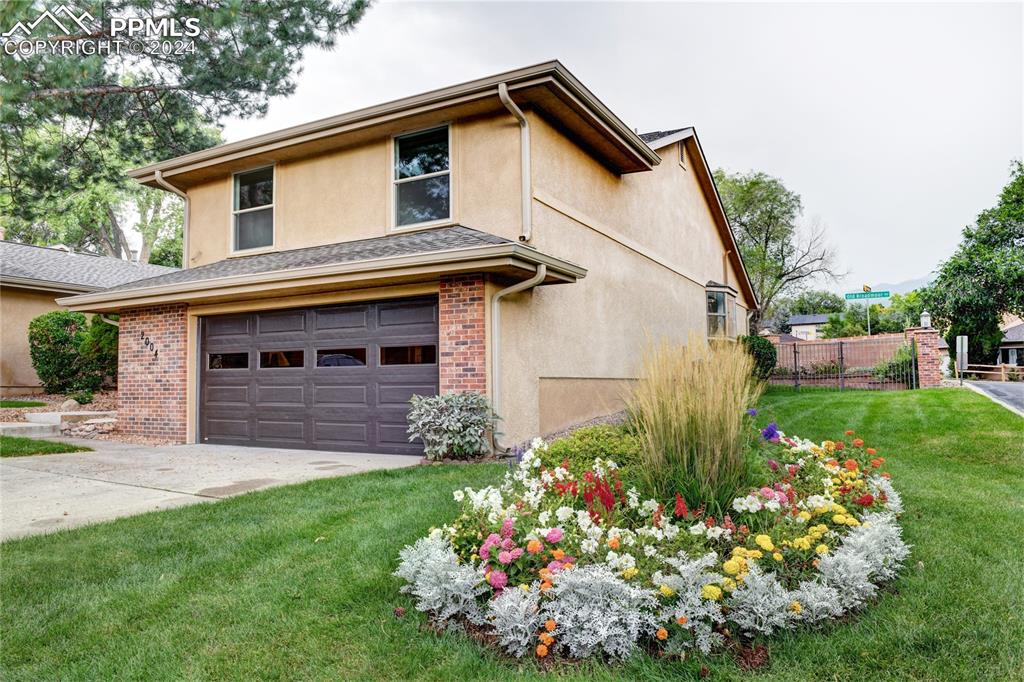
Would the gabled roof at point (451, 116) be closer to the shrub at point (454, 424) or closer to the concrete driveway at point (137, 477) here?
the shrub at point (454, 424)

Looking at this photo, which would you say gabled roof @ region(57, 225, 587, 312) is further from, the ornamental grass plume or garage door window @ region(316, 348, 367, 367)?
the ornamental grass plume

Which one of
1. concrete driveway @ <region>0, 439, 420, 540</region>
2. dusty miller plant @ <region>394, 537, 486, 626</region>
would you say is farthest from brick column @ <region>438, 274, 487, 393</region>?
dusty miller plant @ <region>394, 537, 486, 626</region>

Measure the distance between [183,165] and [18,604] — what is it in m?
8.88

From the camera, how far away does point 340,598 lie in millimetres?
3086

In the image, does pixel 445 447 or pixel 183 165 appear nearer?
pixel 445 447

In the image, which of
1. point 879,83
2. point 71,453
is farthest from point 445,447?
point 879,83

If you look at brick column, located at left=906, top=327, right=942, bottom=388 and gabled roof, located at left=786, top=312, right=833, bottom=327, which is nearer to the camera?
brick column, located at left=906, top=327, right=942, bottom=388

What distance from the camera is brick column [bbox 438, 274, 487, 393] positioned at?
728cm

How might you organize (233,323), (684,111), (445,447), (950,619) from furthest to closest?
1. (684,111)
2. (233,323)
3. (445,447)
4. (950,619)

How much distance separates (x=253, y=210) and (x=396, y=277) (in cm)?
446

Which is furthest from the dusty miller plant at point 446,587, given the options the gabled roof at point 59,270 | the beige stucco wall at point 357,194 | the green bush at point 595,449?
the gabled roof at point 59,270

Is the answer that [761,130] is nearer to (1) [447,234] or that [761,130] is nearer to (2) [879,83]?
(2) [879,83]

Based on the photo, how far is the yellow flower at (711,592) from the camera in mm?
2535

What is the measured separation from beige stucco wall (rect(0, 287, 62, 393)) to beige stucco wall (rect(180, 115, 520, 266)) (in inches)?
286
